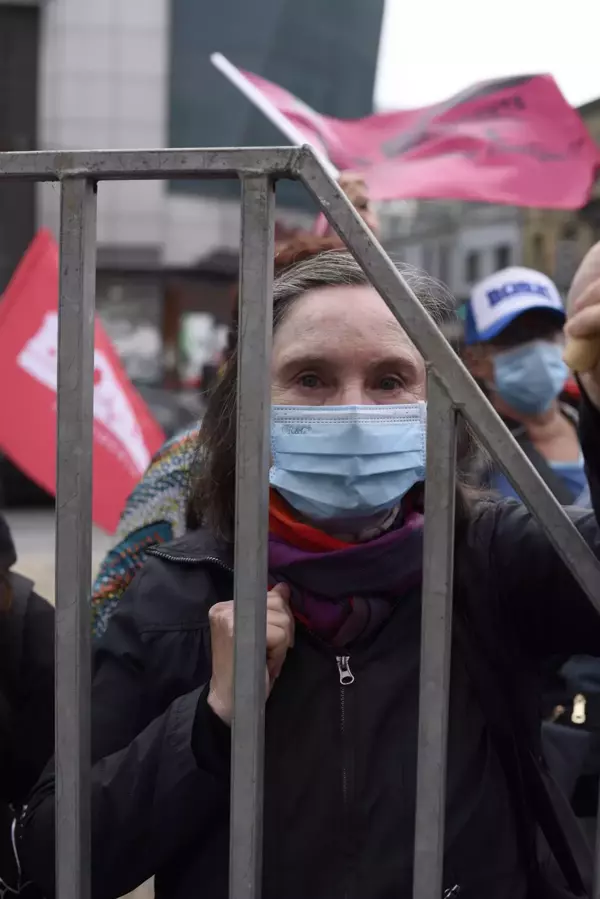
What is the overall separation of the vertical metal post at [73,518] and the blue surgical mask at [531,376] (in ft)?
7.85

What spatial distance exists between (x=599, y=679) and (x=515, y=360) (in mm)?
1398

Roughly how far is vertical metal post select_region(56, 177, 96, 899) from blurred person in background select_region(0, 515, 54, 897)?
57 centimetres

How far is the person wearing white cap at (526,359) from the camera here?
10.8ft

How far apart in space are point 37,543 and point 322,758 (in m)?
7.73

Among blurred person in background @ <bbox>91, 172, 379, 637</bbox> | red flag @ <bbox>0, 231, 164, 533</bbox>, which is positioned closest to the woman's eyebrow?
blurred person in background @ <bbox>91, 172, 379, 637</bbox>

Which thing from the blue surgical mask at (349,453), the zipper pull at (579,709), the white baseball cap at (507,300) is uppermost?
the white baseball cap at (507,300)

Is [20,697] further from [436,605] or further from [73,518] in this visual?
[436,605]

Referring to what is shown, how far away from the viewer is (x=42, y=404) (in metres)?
3.12

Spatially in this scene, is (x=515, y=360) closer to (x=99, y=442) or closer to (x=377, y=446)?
(x=99, y=442)

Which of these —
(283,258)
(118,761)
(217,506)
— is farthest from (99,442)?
(118,761)

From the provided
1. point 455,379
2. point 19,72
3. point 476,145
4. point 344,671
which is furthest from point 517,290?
point 19,72

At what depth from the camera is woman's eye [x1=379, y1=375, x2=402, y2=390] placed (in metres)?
1.43

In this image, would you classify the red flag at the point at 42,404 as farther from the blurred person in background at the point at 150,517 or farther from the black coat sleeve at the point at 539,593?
the black coat sleeve at the point at 539,593

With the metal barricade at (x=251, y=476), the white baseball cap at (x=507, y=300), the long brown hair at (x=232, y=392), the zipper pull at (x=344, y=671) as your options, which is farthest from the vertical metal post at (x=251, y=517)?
the white baseball cap at (x=507, y=300)
